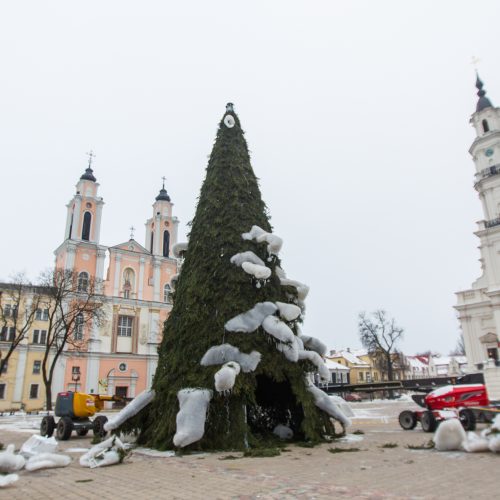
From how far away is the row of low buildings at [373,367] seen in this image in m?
71.6

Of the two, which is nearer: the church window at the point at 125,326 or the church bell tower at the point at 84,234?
the church bell tower at the point at 84,234

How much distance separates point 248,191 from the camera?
1164cm

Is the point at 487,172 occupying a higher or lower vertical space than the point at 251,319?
higher

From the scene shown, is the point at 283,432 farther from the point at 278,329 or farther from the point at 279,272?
the point at 279,272

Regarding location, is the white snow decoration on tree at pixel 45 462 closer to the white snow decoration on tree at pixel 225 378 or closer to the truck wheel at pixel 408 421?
the white snow decoration on tree at pixel 225 378

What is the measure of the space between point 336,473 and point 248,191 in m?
7.37

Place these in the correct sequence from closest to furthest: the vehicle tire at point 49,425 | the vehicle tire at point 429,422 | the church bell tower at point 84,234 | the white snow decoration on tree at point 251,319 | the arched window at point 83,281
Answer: the white snow decoration on tree at point 251,319 < the vehicle tire at point 429,422 < the vehicle tire at point 49,425 < the arched window at point 83,281 < the church bell tower at point 84,234

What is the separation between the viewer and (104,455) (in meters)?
7.70

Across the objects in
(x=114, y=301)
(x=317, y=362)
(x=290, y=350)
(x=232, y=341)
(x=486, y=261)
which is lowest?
(x=317, y=362)

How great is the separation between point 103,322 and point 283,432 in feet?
101

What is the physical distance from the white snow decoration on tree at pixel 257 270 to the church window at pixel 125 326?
38.0 m

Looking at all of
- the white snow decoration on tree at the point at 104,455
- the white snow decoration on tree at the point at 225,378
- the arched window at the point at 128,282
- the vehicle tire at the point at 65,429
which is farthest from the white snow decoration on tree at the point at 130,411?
the arched window at the point at 128,282

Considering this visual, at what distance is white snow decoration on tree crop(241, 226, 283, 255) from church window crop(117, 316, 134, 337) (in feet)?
123

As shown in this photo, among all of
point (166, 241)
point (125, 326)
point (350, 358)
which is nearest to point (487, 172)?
point (166, 241)
